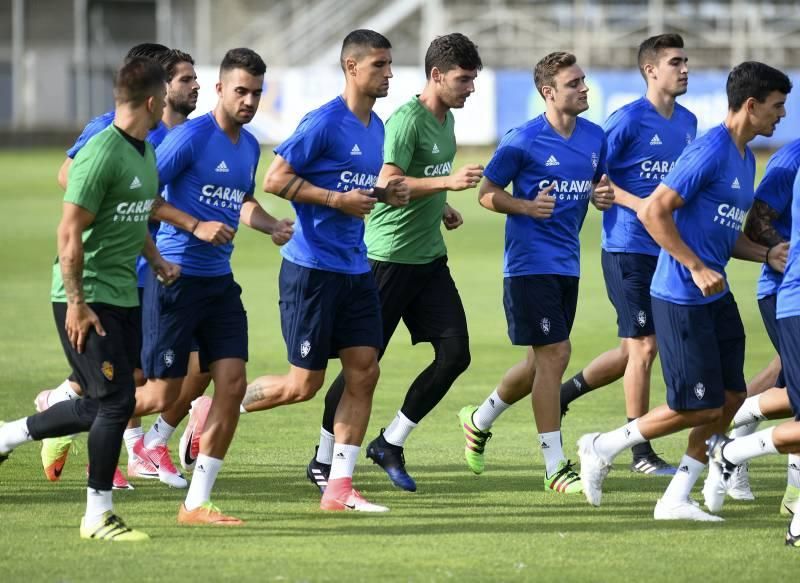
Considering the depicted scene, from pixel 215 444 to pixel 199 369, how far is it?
155 cm

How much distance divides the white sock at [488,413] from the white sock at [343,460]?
1415 millimetres

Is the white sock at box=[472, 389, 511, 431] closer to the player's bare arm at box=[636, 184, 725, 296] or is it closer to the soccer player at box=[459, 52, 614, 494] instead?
the soccer player at box=[459, 52, 614, 494]

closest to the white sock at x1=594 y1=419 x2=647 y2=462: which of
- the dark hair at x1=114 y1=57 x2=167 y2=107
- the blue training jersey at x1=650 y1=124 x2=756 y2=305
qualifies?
the blue training jersey at x1=650 y1=124 x2=756 y2=305

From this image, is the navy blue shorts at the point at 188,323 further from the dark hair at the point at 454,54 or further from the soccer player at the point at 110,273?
the dark hair at the point at 454,54

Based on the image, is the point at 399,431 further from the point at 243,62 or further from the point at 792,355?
the point at 792,355

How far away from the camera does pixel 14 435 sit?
8055mm

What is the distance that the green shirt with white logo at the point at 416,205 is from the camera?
9.07m

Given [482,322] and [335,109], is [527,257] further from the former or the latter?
[482,322]

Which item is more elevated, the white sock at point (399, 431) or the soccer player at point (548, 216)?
the soccer player at point (548, 216)

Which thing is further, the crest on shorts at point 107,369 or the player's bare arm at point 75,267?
the crest on shorts at point 107,369

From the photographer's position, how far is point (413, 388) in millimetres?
9438

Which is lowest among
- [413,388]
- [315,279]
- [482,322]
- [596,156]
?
[482,322]

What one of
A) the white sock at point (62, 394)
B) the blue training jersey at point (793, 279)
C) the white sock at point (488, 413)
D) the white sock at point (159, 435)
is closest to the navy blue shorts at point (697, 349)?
the blue training jersey at point (793, 279)

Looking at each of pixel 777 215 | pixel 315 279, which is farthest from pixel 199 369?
pixel 777 215
